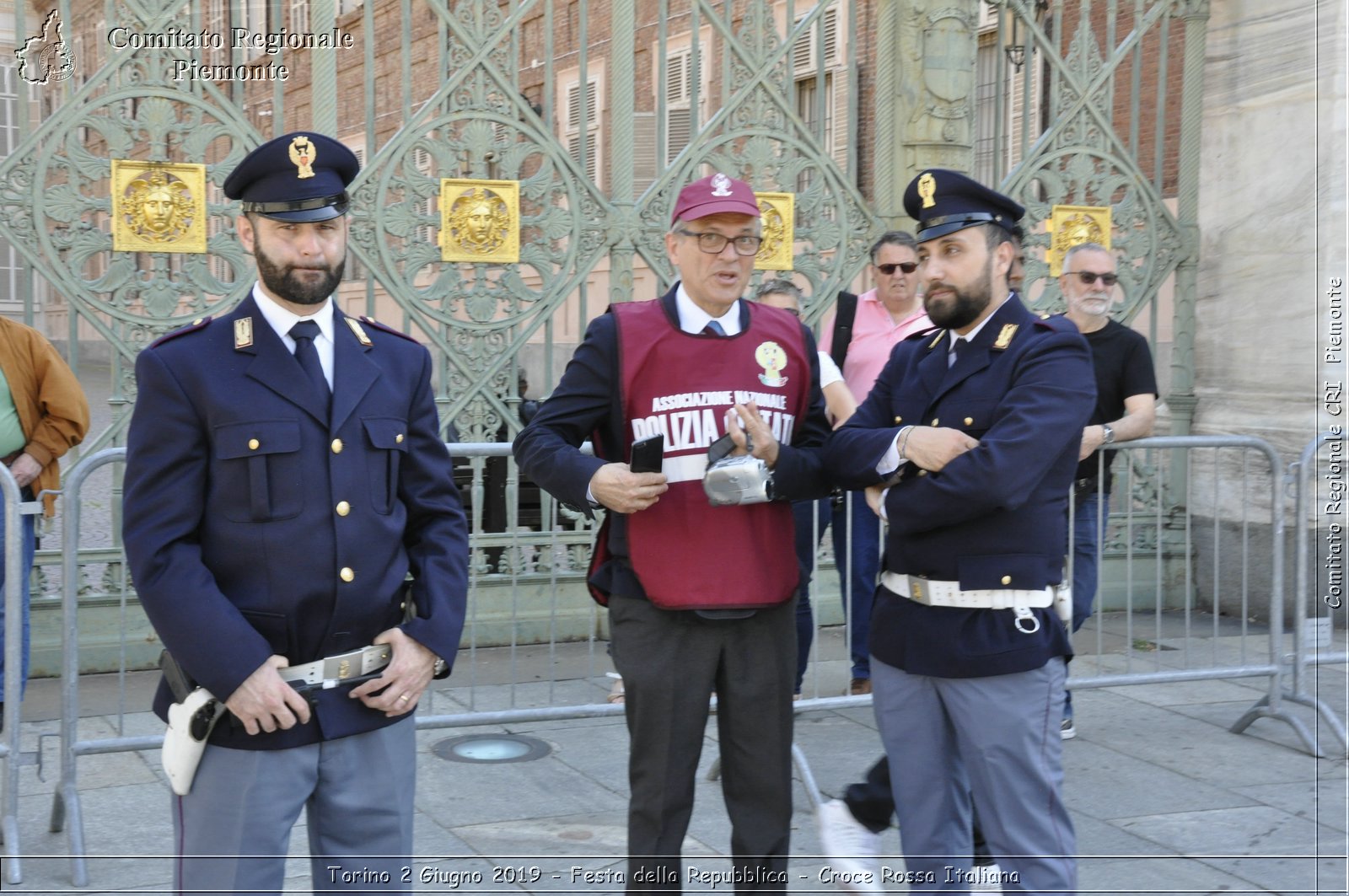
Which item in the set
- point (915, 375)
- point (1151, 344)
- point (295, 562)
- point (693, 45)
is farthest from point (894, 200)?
point (295, 562)

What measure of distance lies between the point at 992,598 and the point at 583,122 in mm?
4793

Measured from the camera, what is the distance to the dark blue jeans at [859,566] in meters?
6.12

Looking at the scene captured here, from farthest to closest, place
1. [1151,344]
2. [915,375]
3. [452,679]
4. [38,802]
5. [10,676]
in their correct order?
[1151,344], [452,679], [38,802], [10,676], [915,375]

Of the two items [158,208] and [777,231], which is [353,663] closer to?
[158,208]

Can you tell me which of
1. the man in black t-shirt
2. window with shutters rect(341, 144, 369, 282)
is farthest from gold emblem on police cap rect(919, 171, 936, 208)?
window with shutters rect(341, 144, 369, 282)

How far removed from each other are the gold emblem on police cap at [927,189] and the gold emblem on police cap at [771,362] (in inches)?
20.6

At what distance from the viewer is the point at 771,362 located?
143 inches

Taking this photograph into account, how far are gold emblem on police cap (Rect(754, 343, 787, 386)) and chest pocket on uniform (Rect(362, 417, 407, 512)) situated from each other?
1022mm

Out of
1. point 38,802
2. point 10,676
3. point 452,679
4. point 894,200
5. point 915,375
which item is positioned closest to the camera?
point 915,375

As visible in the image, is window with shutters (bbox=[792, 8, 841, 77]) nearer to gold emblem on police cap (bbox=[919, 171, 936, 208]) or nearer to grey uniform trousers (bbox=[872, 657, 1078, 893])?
gold emblem on police cap (bbox=[919, 171, 936, 208])

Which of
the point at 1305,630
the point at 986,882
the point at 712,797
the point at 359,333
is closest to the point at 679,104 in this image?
the point at 1305,630

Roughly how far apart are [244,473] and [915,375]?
5.94 feet

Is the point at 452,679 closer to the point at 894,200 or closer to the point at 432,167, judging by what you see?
the point at 432,167

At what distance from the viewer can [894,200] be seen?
26.7 ft
